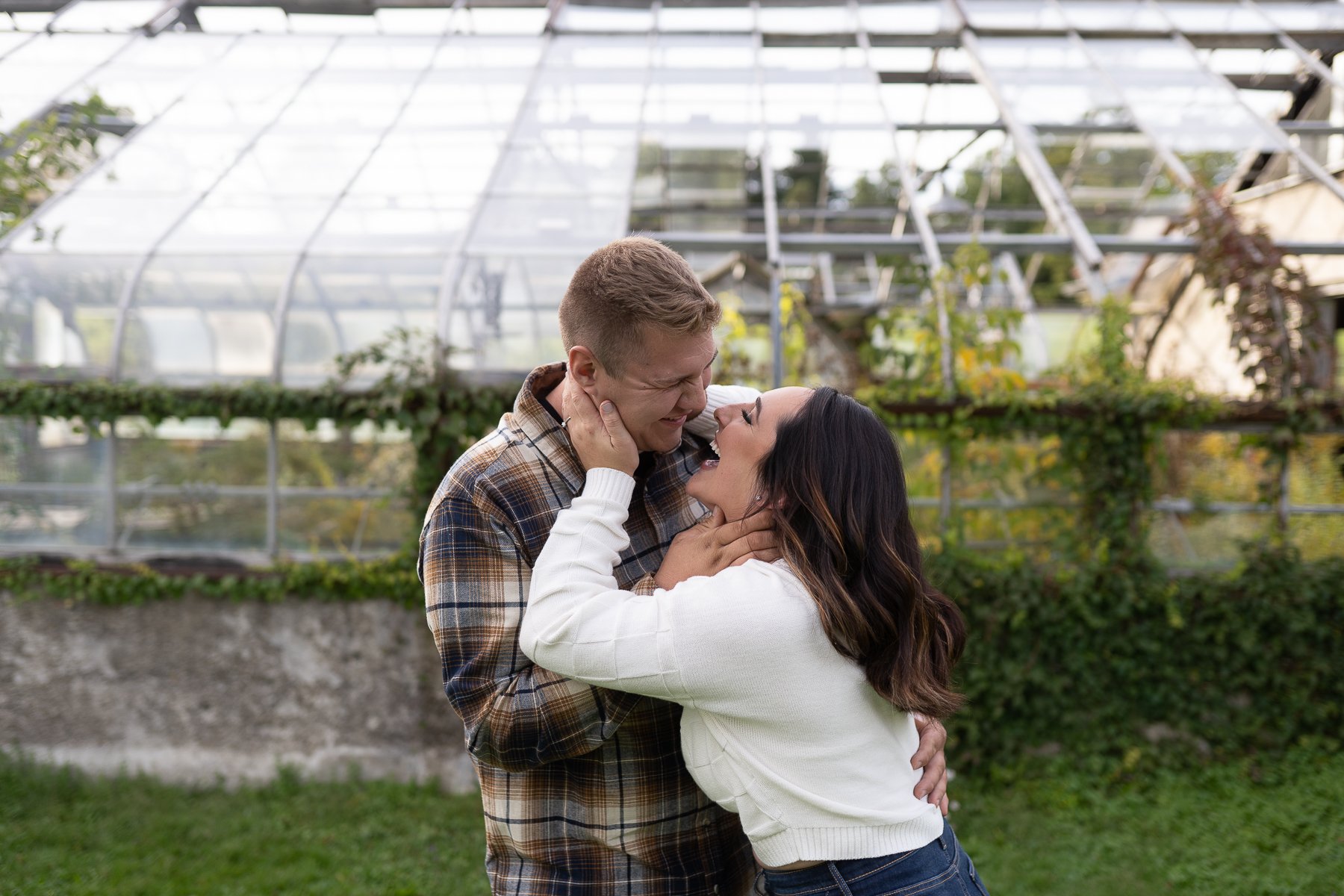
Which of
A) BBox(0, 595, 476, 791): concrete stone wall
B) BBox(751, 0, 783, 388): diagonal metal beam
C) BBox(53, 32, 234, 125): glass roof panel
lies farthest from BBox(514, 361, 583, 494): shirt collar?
BBox(53, 32, 234, 125): glass roof panel

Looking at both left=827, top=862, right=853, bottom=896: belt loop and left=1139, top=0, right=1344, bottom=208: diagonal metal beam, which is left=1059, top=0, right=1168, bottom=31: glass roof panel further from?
left=827, top=862, right=853, bottom=896: belt loop

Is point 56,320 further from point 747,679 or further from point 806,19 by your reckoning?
point 806,19

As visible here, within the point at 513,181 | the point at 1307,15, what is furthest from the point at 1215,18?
the point at 513,181

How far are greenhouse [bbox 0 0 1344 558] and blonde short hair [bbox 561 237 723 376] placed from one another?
356 cm

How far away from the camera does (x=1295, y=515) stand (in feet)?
16.8

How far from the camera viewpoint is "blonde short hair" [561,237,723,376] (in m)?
1.61

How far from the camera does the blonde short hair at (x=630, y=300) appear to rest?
1613 millimetres

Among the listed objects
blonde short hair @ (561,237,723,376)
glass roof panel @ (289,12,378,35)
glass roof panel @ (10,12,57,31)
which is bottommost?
blonde short hair @ (561,237,723,376)

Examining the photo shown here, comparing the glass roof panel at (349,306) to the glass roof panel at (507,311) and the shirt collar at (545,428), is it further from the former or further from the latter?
the shirt collar at (545,428)

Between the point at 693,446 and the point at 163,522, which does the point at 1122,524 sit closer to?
the point at 693,446

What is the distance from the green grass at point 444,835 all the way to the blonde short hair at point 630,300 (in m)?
3.39

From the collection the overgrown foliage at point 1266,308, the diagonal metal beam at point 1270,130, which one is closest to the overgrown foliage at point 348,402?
the overgrown foliage at point 1266,308

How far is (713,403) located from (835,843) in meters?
0.98

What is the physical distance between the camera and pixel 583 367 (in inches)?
66.4
